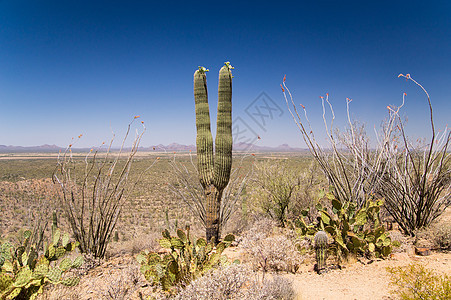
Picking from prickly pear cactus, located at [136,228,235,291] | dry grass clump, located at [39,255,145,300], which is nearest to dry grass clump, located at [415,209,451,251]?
prickly pear cactus, located at [136,228,235,291]

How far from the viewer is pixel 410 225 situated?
5875mm

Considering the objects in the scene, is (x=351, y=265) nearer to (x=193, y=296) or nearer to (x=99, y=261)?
(x=193, y=296)

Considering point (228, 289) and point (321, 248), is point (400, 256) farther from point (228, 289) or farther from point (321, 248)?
point (228, 289)

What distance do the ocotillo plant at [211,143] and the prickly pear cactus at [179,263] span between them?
245 centimetres

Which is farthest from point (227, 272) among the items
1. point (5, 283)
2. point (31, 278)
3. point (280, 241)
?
point (5, 283)

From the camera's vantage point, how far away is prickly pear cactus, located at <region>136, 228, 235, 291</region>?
3492 mm

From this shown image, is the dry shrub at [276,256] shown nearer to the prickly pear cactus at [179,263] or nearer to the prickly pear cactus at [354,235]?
the prickly pear cactus at [354,235]

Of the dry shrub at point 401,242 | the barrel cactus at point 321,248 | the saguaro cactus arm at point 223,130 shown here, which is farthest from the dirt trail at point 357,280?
the saguaro cactus arm at point 223,130

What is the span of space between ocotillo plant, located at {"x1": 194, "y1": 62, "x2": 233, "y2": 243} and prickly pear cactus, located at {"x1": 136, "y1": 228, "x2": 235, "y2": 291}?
8.03 feet

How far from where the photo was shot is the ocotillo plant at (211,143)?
621 centimetres

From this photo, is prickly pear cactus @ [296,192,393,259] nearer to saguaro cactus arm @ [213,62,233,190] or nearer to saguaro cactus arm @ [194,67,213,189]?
saguaro cactus arm @ [213,62,233,190]

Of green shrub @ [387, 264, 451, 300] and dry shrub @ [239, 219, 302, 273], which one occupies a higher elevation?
green shrub @ [387, 264, 451, 300]

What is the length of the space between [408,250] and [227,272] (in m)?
4.08

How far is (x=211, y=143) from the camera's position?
6.27m
